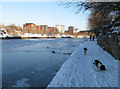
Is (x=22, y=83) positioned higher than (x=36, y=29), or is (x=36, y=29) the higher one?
(x=36, y=29)

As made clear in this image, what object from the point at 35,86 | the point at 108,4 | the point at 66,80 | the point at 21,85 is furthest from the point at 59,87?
the point at 108,4

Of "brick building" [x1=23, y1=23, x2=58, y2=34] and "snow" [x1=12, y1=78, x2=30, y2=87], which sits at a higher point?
"brick building" [x1=23, y1=23, x2=58, y2=34]

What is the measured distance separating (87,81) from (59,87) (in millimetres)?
1209

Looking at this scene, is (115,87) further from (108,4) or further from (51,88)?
(108,4)

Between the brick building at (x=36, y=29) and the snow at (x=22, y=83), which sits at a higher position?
the brick building at (x=36, y=29)

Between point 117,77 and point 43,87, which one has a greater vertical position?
point 117,77

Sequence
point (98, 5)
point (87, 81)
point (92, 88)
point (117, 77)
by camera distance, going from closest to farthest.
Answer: point (92, 88) → point (87, 81) → point (117, 77) → point (98, 5)

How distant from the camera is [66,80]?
3.94m

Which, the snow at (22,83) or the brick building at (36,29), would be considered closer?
the snow at (22,83)

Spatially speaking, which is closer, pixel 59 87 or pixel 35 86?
pixel 59 87

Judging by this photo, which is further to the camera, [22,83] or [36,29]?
[36,29]

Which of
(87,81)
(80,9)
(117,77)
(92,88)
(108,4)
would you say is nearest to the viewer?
(92,88)

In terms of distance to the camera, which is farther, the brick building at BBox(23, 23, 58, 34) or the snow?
the brick building at BBox(23, 23, 58, 34)

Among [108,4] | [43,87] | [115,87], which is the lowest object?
[43,87]
